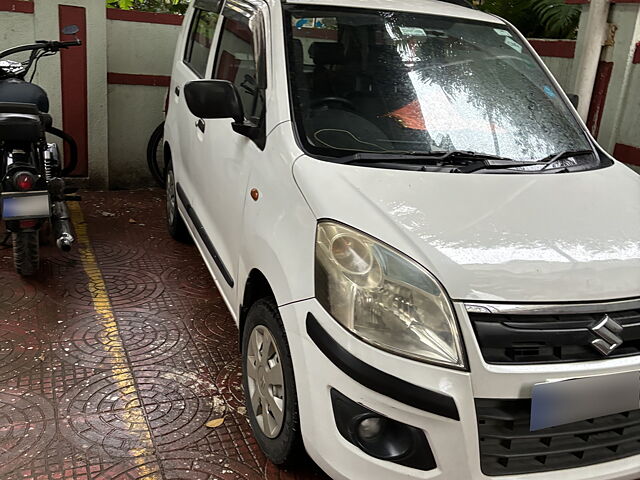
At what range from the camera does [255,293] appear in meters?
2.70


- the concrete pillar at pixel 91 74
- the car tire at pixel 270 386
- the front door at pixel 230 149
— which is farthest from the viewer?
the concrete pillar at pixel 91 74

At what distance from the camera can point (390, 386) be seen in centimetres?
187

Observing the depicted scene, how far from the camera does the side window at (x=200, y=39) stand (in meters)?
3.89

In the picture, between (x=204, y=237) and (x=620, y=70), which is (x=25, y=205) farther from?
(x=620, y=70)

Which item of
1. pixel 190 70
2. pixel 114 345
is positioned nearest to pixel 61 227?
pixel 114 345

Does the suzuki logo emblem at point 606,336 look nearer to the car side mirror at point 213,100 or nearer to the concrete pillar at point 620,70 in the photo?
the car side mirror at point 213,100

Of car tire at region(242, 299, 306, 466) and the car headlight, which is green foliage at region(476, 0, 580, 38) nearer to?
car tire at region(242, 299, 306, 466)

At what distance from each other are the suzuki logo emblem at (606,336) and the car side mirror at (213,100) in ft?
5.59

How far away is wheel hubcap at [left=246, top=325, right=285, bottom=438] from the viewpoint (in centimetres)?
241

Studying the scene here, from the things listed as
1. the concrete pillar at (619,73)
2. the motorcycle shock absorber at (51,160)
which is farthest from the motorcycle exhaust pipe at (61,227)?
the concrete pillar at (619,73)

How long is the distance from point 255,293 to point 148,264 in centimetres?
207

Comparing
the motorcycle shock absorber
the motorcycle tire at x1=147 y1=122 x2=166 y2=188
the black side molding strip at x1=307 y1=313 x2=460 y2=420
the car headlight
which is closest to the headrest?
the car headlight

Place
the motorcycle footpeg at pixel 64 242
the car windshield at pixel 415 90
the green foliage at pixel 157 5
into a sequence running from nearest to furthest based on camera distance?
the car windshield at pixel 415 90 < the motorcycle footpeg at pixel 64 242 < the green foliage at pixel 157 5

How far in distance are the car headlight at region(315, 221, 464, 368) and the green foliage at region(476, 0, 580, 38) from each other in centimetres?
546
